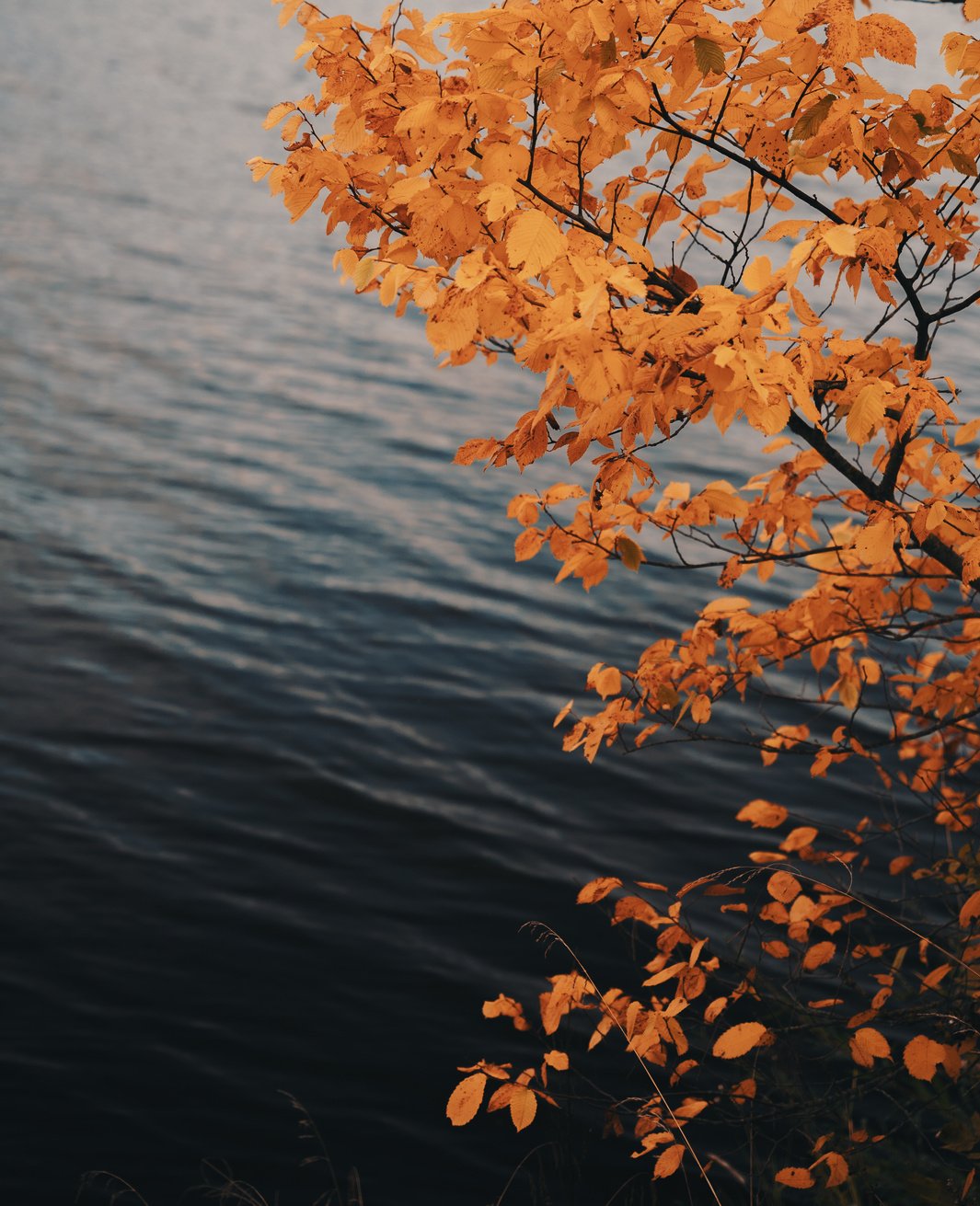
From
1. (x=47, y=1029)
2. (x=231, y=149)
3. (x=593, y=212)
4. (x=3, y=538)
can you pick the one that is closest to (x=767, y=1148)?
(x=47, y=1029)

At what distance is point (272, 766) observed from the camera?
751 centimetres

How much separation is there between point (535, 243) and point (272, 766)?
18.5 ft

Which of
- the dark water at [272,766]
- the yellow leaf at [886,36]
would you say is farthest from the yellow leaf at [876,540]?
the dark water at [272,766]

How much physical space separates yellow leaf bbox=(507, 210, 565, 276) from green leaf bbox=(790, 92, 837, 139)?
2.55 ft

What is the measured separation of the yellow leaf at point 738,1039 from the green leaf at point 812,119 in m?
2.25

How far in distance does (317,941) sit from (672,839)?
2.32 m

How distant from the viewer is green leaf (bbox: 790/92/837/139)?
278 centimetres

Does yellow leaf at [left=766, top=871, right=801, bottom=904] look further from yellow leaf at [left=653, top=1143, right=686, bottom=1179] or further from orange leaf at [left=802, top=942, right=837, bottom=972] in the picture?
yellow leaf at [left=653, top=1143, right=686, bottom=1179]

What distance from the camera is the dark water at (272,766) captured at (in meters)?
5.25

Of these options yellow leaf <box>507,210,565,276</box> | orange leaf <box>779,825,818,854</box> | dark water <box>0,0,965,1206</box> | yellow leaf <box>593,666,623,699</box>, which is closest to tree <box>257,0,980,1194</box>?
yellow leaf <box>507,210,565,276</box>

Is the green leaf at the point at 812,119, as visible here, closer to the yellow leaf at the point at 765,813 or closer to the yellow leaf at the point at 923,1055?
the yellow leaf at the point at 923,1055

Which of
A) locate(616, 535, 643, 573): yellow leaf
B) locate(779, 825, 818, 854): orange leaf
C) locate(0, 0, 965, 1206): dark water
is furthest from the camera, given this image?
locate(0, 0, 965, 1206): dark water

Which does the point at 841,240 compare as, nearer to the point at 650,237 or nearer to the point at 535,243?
the point at 535,243

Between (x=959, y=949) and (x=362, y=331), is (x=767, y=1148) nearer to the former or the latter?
(x=959, y=949)
